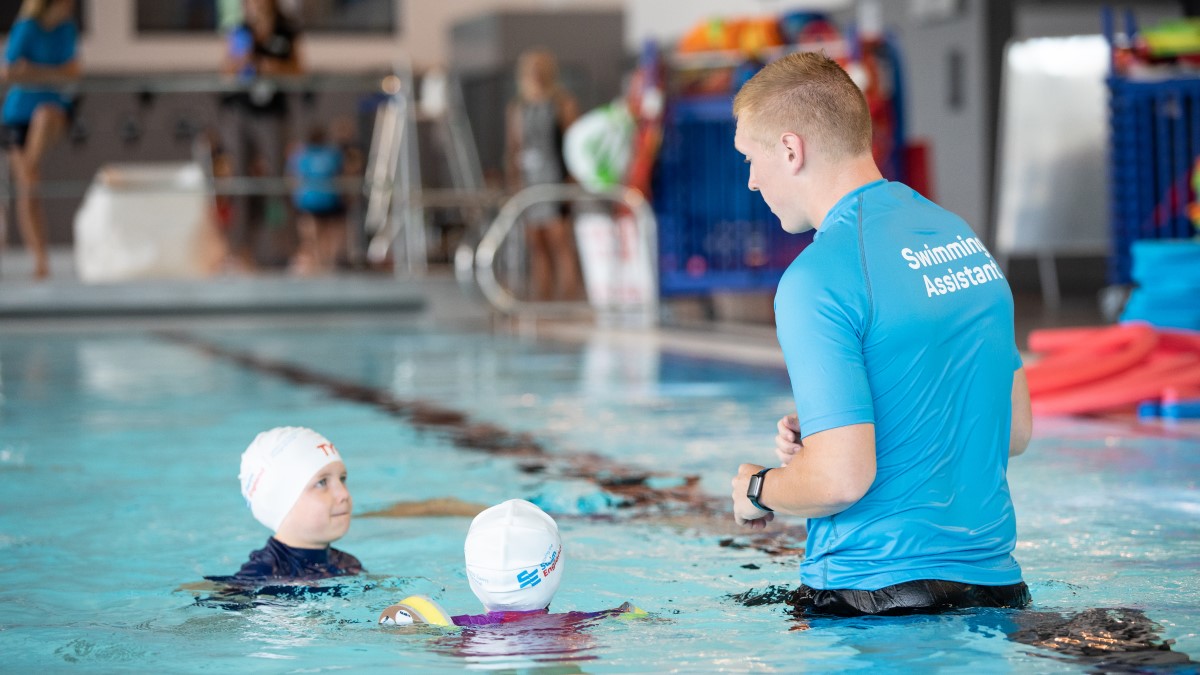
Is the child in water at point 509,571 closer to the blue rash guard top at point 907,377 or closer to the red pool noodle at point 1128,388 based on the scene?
the blue rash guard top at point 907,377

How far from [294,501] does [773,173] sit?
119cm

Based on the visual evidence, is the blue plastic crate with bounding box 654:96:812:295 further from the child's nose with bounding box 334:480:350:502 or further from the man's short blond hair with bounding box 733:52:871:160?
the man's short blond hair with bounding box 733:52:871:160

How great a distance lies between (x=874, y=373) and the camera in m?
2.16

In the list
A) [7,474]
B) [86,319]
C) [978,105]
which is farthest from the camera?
[86,319]

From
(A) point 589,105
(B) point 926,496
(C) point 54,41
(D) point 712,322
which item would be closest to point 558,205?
(D) point 712,322

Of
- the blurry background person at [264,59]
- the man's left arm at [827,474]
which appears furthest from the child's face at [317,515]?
the blurry background person at [264,59]

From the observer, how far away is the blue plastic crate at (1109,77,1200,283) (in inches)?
298

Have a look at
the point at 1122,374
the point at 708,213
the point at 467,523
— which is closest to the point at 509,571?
the point at 467,523

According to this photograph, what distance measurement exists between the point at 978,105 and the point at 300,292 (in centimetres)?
503

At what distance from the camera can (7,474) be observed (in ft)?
14.7

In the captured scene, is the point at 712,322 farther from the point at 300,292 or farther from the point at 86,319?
the point at 86,319

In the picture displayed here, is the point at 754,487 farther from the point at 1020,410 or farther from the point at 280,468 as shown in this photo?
the point at 280,468

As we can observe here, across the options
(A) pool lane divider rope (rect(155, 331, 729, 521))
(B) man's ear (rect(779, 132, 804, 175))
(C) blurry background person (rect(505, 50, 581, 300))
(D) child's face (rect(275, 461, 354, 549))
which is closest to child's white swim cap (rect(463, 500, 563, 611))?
(D) child's face (rect(275, 461, 354, 549))

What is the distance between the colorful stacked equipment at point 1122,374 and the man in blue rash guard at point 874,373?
2.86 meters
